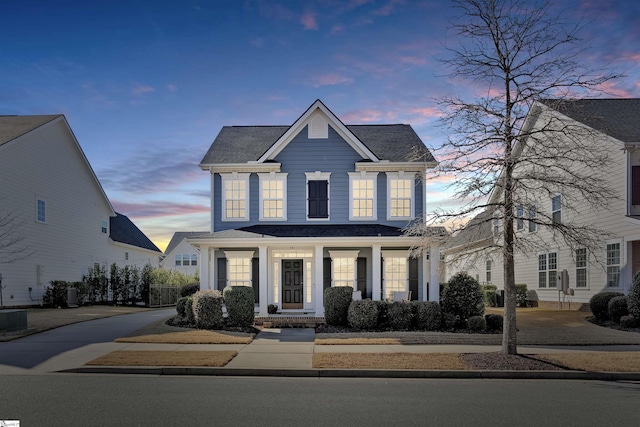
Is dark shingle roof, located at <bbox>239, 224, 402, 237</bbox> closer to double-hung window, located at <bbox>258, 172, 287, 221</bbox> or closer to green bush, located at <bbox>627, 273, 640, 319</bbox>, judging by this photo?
double-hung window, located at <bbox>258, 172, 287, 221</bbox>

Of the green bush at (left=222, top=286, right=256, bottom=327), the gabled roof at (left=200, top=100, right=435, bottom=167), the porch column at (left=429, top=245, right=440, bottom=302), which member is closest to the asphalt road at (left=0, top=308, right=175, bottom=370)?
the green bush at (left=222, top=286, right=256, bottom=327)

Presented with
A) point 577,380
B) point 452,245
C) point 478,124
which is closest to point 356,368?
point 577,380

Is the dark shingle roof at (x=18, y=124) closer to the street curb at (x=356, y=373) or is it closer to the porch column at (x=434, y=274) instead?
the street curb at (x=356, y=373)

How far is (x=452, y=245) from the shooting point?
127ft

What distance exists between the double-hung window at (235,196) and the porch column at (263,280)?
263 centimetres

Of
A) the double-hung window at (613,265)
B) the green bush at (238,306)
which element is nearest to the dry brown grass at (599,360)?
the green bush at (238,306)

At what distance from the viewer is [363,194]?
2384 cm

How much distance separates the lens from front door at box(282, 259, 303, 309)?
2355cm

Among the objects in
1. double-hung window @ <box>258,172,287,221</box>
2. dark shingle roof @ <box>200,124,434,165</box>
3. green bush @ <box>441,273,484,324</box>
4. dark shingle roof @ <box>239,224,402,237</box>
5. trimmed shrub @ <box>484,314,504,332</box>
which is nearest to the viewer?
trimmed shrub @ <box>484,314,504,332</box>

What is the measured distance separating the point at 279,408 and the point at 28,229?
2487 cm

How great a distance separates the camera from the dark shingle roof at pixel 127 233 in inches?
1660

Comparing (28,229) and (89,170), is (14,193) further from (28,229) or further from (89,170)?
(89,170)

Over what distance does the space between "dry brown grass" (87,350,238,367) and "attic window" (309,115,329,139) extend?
39.9 ft

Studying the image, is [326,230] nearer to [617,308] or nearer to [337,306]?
[337,306]
